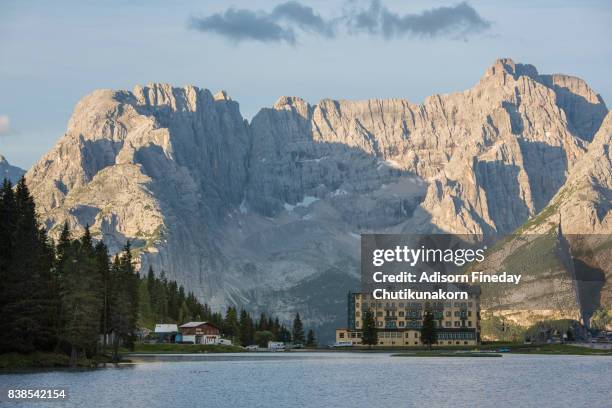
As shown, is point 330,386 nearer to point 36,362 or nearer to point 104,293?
point 36,362

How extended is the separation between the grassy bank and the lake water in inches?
206

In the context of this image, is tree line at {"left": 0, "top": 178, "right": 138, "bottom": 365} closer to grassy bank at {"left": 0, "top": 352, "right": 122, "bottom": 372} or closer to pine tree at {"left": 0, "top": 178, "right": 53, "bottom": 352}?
pine tree at {"left": 0, "top": 178, "right": 53, "bottom": 352}

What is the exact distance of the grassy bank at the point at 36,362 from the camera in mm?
137625

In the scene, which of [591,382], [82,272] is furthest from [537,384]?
[82,272]

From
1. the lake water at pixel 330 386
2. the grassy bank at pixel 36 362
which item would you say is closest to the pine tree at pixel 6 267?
the grassy bank at pixel 36 362

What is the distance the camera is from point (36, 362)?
14462cm

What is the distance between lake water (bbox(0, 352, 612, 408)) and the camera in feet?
348

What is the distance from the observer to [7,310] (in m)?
138

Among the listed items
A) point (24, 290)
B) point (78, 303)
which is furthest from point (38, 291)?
point (78, 303)

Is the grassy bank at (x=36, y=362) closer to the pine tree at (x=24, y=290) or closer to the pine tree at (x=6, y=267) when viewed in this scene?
the pine tree at (x=24, y=290)

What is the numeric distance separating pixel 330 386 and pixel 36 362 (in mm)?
41793

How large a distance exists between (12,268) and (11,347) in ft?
33.2

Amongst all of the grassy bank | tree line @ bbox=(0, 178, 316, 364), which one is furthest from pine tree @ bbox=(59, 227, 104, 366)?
the grassy bank

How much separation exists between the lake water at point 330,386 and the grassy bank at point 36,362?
5.24m
